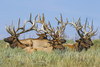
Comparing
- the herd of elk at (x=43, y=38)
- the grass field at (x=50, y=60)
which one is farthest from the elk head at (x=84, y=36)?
the grass field at (x=50, y=60)

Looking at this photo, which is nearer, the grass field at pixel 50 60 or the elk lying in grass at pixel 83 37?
the grass field at pixel 50 60

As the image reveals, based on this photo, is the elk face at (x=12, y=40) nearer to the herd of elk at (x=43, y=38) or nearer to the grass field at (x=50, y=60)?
the herd of elk at (x=43, y=38)

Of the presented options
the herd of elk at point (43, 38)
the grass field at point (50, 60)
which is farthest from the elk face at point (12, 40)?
the grass field at point (50, 60)

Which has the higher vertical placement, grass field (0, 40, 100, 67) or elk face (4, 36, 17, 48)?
elk face (4, 36, 17, 48)

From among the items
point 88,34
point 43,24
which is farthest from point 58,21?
point 88,34

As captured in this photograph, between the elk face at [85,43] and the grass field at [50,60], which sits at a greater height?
the elk face at [85,43]

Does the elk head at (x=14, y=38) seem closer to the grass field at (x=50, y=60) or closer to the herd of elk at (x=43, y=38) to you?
the herd of elk at (x=43, y=38)

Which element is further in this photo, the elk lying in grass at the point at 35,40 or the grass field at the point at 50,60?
the elk lying in grass at the point at 35,40

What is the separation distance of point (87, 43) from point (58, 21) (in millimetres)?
2367

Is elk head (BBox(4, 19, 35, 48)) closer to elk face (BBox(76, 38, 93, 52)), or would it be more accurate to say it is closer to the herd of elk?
the herd of elk

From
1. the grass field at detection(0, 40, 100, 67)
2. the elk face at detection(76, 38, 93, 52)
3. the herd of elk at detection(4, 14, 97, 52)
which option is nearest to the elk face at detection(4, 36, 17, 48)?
the herd of elk at detection(4, 14, 97, 52)

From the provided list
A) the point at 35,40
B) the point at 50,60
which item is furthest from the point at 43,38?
the point at 50,60

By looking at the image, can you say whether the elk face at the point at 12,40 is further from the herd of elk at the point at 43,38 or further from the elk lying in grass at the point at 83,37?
the elk lying in grass at the point at 83,37

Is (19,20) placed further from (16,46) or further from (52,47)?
(52,47)
